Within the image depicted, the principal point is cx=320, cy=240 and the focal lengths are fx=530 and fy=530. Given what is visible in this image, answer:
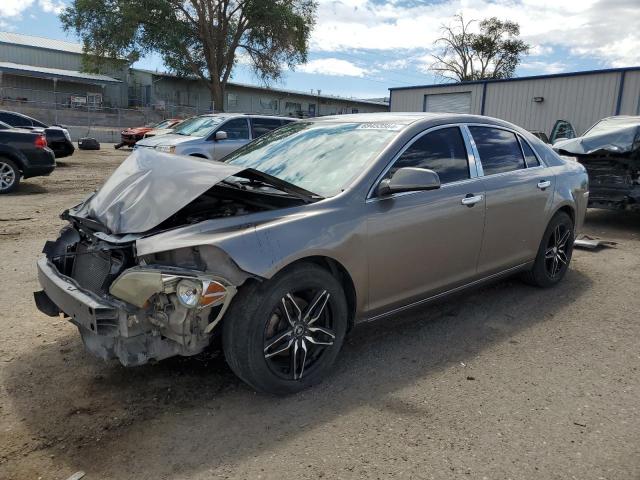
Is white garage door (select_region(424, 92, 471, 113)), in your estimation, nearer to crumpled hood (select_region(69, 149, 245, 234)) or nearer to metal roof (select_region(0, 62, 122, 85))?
crumpled hood (select_region(69, 149, 245, 234))

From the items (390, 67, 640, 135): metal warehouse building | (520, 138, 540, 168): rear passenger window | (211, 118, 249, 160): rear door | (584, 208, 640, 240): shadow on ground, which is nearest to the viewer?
(520, 138, 540, 168): rear passenger window

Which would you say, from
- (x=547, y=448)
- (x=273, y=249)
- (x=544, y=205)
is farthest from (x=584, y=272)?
(x=273, y=249)

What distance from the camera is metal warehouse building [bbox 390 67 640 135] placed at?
65.5 feet

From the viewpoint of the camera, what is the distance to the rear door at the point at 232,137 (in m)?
12.2

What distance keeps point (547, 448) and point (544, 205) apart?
2.78 metres

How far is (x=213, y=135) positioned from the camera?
12266mm

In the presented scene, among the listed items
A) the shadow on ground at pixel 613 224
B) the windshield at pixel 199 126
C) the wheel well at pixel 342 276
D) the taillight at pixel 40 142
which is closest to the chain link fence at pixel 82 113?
the windshield at pixel 199 126

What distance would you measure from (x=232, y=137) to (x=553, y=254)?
903 centimetres

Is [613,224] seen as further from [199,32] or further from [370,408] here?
[199,32]

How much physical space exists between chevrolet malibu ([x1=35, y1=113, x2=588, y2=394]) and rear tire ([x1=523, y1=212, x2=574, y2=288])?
0.57m

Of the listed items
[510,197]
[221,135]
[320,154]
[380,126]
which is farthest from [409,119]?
[221,135]

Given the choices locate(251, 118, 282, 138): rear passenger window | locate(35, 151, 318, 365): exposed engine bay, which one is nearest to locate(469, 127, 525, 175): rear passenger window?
locate(35, 151, 318, 365): exposed engine bay

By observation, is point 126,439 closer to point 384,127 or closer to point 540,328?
point 384,127

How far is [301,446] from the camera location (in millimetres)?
2717
